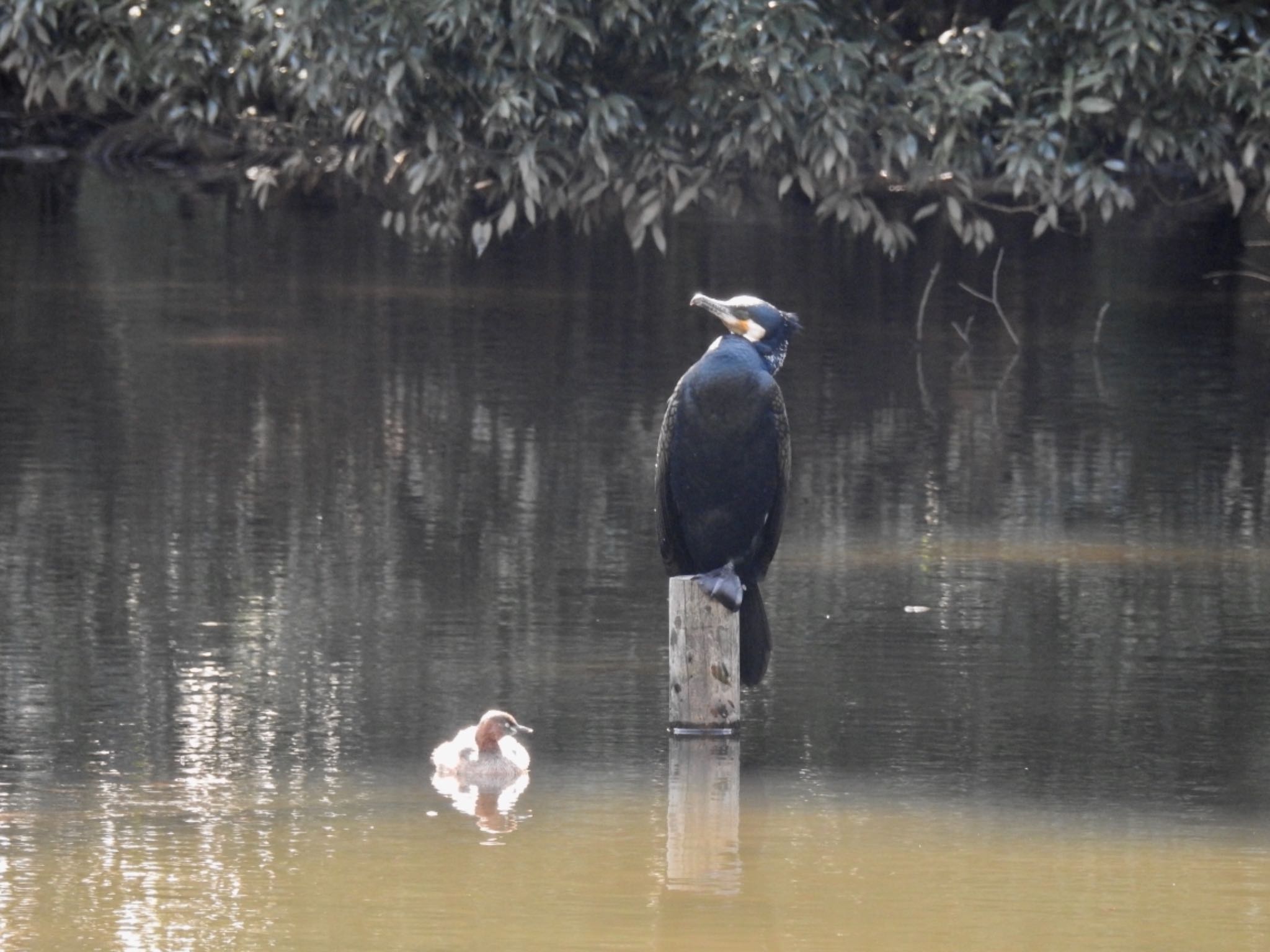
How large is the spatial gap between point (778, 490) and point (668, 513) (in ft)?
1.02

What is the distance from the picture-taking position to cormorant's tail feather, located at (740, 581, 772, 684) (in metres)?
6.66

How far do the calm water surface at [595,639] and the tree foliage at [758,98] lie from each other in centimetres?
102

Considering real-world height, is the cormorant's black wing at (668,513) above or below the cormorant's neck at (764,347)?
below

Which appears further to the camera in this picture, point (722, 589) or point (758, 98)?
point (758, 98)

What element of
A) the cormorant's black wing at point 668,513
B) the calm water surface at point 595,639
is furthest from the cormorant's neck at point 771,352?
the calm water surface at point 595,639

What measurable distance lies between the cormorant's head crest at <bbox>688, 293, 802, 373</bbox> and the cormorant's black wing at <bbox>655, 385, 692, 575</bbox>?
0.25 meters

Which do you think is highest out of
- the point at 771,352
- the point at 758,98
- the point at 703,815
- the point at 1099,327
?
the point at 758,98

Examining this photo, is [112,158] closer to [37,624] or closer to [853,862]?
[37,624]

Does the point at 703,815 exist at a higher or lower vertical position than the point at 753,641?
lower

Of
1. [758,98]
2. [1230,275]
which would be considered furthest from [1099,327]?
[1230,275]

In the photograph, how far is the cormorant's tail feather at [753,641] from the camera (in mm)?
6660

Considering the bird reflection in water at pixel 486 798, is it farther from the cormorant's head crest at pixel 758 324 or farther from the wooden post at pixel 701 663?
the cormorant's head crest at pixel 758 324

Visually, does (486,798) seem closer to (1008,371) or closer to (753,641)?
(753,641)

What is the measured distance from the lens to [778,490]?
6785 millimetres
